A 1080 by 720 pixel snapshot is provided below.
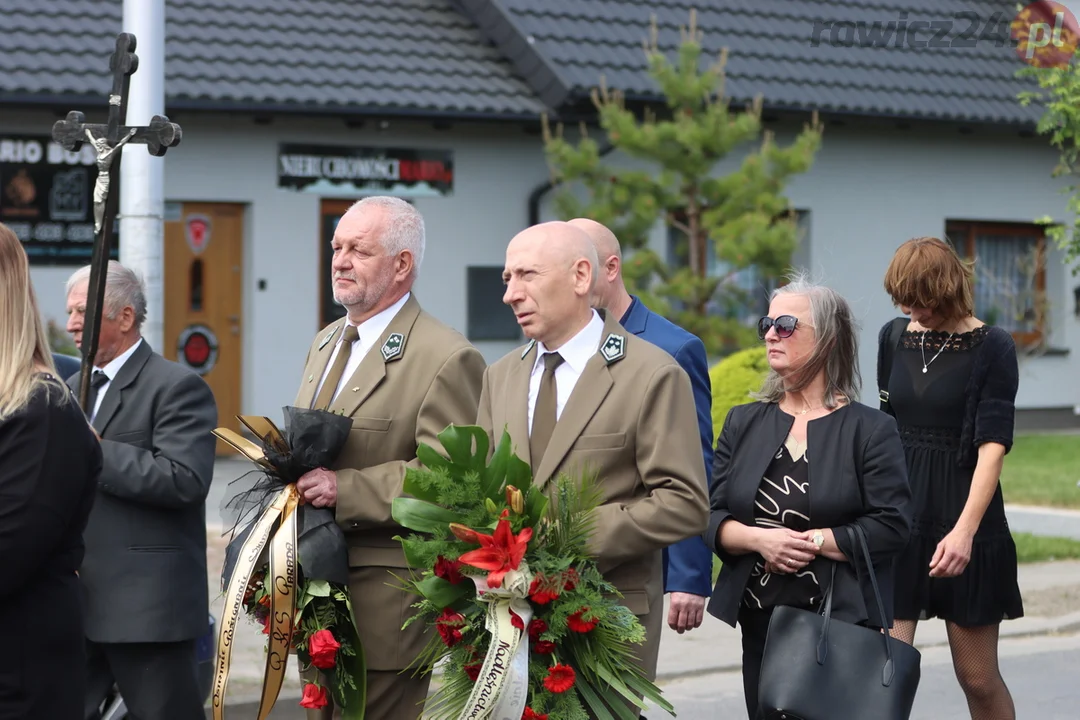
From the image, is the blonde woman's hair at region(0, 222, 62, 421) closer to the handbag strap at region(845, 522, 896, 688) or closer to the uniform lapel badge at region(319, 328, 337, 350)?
the uniform lapel badge at region(319, 328, 337, 350)

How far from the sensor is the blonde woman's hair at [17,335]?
10.3ft

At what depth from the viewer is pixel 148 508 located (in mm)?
4902

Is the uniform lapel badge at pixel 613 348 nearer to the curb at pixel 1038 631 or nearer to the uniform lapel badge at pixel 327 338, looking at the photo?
the uniform lapel badge at pixel 327 338

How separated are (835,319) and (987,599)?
4.46ft

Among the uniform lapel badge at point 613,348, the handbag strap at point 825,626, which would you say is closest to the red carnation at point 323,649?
the uniform lapel badge at point 613,348

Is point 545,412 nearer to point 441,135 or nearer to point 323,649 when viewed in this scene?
point 323,649

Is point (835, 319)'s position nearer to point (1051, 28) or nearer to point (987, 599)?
point (987, 599)

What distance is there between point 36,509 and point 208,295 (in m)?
12.4

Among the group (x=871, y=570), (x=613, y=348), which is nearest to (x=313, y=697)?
(x=613, y=348)

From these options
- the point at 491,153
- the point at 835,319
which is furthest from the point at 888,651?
the point at 491,153

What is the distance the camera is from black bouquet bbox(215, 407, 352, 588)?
13.9 ft

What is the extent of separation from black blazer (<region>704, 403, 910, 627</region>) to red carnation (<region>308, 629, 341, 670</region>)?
1.11 meters

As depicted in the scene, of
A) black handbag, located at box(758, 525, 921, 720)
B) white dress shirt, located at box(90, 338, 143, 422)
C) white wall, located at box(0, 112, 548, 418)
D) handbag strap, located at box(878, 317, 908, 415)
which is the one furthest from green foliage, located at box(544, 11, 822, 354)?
black handbag, located at box(758, 525, 921, 720)

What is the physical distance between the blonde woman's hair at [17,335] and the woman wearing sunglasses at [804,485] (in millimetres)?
2033
